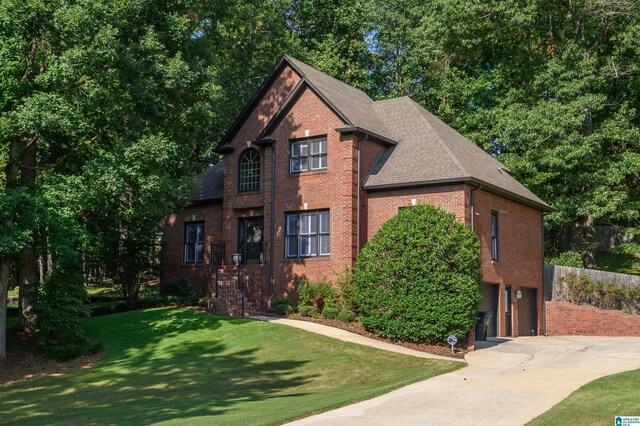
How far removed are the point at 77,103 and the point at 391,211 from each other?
41.2 ft

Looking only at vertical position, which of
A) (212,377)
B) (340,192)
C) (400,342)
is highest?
(340,192)

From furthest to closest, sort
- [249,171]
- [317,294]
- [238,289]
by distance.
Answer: [249,171] → [238,289] → [317,294]

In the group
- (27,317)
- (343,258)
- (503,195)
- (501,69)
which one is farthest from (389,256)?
(501,69)

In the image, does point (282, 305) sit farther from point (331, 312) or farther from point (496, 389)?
point (496, 389)

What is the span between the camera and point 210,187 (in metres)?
35.1

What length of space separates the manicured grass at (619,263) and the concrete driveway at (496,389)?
23.3 m

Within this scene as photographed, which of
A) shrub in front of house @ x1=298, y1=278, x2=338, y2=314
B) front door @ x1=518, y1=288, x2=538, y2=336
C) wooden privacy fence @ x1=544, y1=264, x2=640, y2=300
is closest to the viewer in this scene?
shrub in front of house @ x1=298, y1=278, x2=338, y2=314

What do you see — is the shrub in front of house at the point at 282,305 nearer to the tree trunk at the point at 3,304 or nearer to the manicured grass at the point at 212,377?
the manicured grass at the point at 212,377

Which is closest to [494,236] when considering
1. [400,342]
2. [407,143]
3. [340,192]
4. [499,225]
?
[499,225]

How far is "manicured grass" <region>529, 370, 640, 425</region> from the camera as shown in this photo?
12039 mm

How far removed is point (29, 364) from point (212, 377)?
292 inches

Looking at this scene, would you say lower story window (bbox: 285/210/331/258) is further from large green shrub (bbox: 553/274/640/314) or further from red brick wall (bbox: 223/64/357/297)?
large green shrub (bbox: 553/274/640/314)

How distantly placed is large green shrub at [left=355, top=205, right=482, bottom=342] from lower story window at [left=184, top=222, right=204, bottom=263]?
11.9 m

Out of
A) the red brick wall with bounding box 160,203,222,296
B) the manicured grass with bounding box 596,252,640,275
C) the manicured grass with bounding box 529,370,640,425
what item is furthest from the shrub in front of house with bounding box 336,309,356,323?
the manicured grass with bounding box 596,252,640,275
